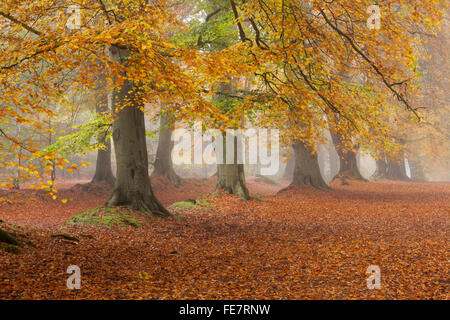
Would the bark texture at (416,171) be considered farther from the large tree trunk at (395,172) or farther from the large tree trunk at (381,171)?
the large tree trunk at (381,171)

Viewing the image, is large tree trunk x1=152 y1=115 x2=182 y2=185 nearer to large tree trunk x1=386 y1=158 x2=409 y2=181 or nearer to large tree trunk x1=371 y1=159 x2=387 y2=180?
large tree trunk x1=371 y1=159 x2=387 y2=180

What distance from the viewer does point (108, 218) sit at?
32.8 feet

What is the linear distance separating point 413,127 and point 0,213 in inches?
1027

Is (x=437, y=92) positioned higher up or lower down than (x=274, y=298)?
higher up

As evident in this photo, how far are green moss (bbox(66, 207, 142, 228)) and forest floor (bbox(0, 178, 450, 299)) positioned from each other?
238 millimetres

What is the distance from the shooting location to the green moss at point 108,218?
9766mm

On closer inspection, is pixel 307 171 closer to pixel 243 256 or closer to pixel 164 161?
pixel 164 161

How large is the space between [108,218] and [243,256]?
4.22 metres

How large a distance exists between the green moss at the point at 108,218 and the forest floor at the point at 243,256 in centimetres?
24

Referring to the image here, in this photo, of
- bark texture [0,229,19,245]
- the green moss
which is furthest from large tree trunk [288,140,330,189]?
bark texture [0,229,19,245]

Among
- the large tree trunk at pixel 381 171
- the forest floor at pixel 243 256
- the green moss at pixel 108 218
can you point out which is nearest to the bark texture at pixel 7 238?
the forest floor at pixel 243 256
